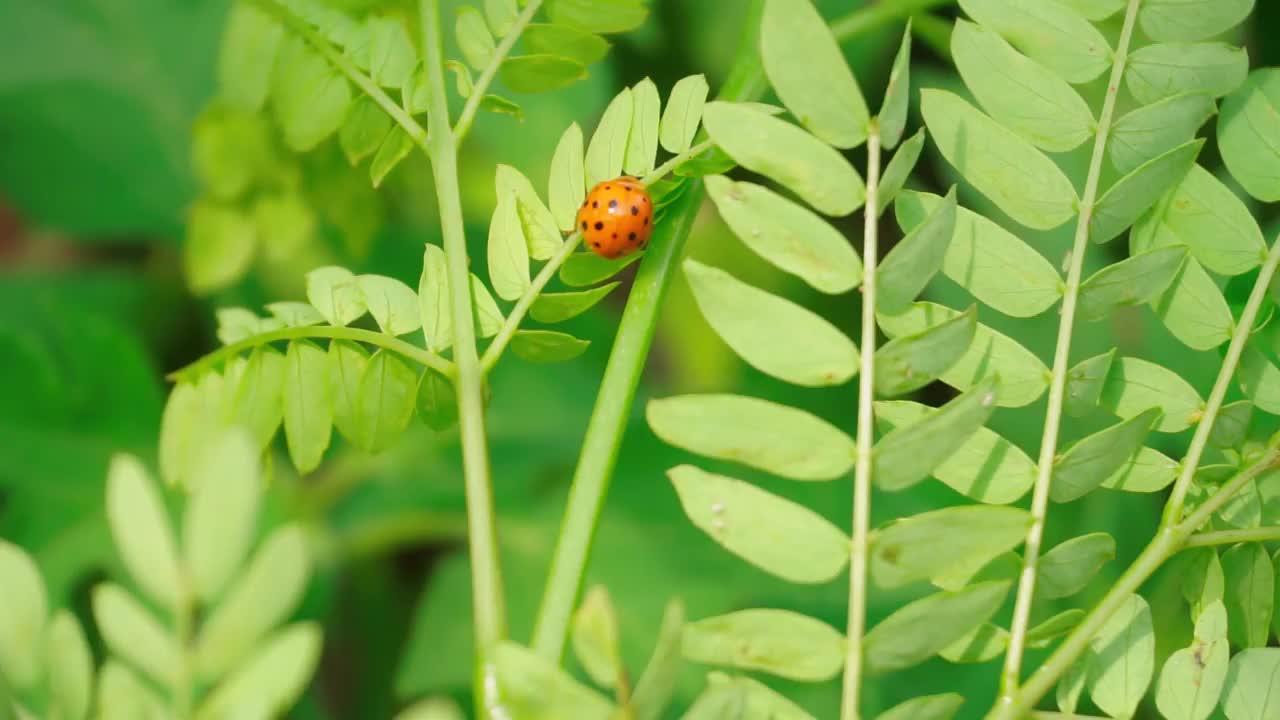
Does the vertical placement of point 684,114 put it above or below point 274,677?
above

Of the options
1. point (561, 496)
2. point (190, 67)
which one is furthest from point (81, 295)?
point (561, 496)

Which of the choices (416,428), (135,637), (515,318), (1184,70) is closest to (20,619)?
(135,637)

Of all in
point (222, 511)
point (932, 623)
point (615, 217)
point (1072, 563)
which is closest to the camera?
point (222, 511)

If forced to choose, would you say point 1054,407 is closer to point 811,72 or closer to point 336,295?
point 811,72

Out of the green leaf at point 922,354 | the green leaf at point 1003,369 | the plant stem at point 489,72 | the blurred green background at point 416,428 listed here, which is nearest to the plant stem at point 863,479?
the green leaf at point 922,354

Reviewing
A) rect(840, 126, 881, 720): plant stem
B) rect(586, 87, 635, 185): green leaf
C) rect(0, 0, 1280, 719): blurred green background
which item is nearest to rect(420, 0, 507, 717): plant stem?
rect(586, 87, 635, 185): green leaf
